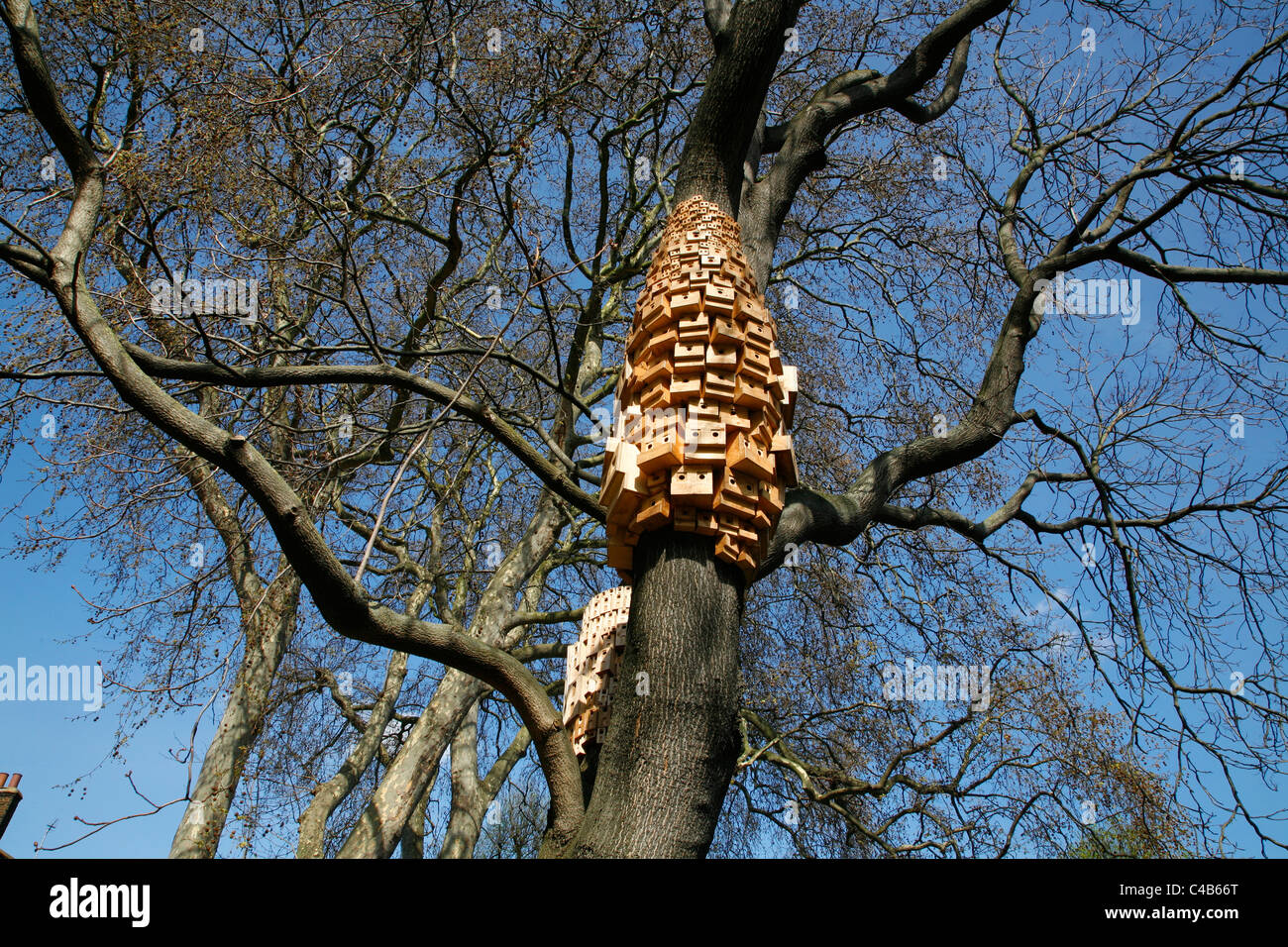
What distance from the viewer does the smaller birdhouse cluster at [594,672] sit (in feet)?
10.9

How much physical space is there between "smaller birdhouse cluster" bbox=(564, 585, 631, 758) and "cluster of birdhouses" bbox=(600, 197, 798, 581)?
0.22 meters

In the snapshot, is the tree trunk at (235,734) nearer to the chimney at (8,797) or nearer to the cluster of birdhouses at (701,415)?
the chimney at (8,797)

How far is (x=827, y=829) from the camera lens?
6535 mm

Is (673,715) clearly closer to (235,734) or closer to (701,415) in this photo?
(701,415)

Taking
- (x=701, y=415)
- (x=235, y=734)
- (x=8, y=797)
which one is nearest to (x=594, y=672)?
(x=701, y=415)

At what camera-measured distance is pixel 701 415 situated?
121 inches

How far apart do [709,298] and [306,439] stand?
5.36 metres

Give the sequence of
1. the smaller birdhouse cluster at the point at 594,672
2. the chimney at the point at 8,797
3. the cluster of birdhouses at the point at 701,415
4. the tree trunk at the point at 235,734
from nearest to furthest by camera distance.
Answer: the cluster of birdhouses at the point at 701,415 → the smaller birdhouse cluster at the point at 594,672 → the chimney at the point at 8,797 → the tree trunk at the point at 235,734

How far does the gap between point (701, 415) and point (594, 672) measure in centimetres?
112

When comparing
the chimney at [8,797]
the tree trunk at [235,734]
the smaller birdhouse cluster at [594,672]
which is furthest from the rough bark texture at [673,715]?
the tree trunk at [235,734]

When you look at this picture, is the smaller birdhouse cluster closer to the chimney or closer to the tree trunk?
the chimney

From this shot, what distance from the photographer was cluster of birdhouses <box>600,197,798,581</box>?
2992 mm

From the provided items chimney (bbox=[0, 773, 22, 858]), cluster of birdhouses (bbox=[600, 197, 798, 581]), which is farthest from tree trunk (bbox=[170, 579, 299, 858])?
cluster of birdhouses (bbox=[600, 197, 798, 581])

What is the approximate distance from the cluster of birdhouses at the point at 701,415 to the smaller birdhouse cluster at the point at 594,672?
0.72 ft
